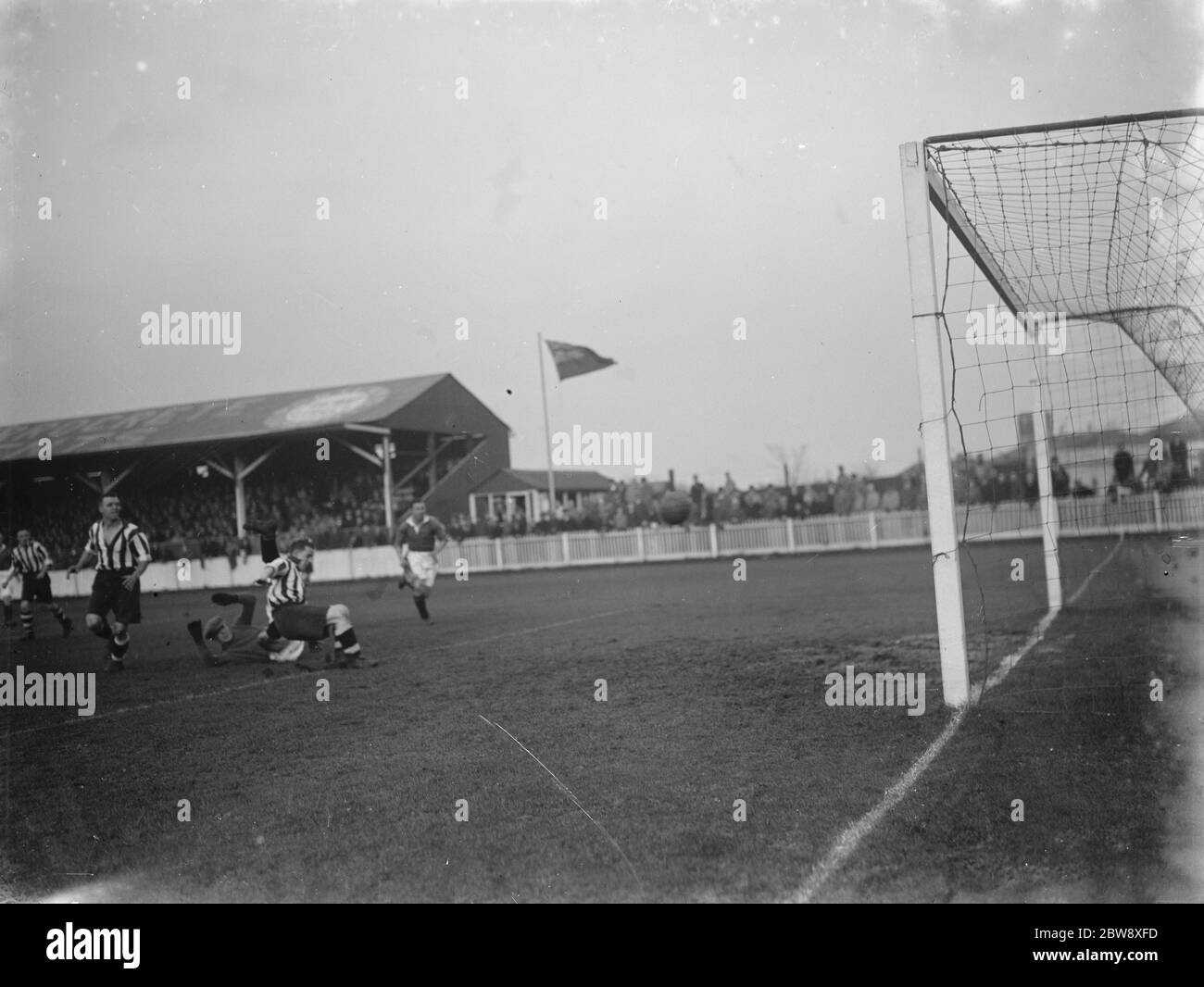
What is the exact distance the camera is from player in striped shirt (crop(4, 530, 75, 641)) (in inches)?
245

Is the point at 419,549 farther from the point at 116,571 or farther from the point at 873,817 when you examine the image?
the point at 873,817

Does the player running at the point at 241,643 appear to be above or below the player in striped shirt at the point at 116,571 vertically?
below

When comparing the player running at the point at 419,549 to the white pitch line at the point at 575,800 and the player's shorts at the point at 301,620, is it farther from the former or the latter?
Answer: the white pitch line at the point at 575,800

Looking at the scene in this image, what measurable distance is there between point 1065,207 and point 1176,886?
4.39 meters

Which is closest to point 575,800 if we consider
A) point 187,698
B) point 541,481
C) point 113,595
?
point 187,698

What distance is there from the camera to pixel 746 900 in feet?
10.5

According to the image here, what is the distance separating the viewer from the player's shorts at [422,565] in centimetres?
1073

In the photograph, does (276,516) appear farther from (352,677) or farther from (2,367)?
(2,367)

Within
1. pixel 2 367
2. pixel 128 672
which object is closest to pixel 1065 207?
pixel 2 367

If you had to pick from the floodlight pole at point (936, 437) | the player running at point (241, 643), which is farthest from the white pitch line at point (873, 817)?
the player running at point (241, 643)

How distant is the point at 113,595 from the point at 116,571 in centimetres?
19

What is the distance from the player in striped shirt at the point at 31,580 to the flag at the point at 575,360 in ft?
14.1

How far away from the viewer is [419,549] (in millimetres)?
10875

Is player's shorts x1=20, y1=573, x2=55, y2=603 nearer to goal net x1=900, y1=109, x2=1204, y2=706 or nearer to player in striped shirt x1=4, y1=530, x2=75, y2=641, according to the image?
player in striped shirt x1=4, y1=530, x2=75, y2=641
